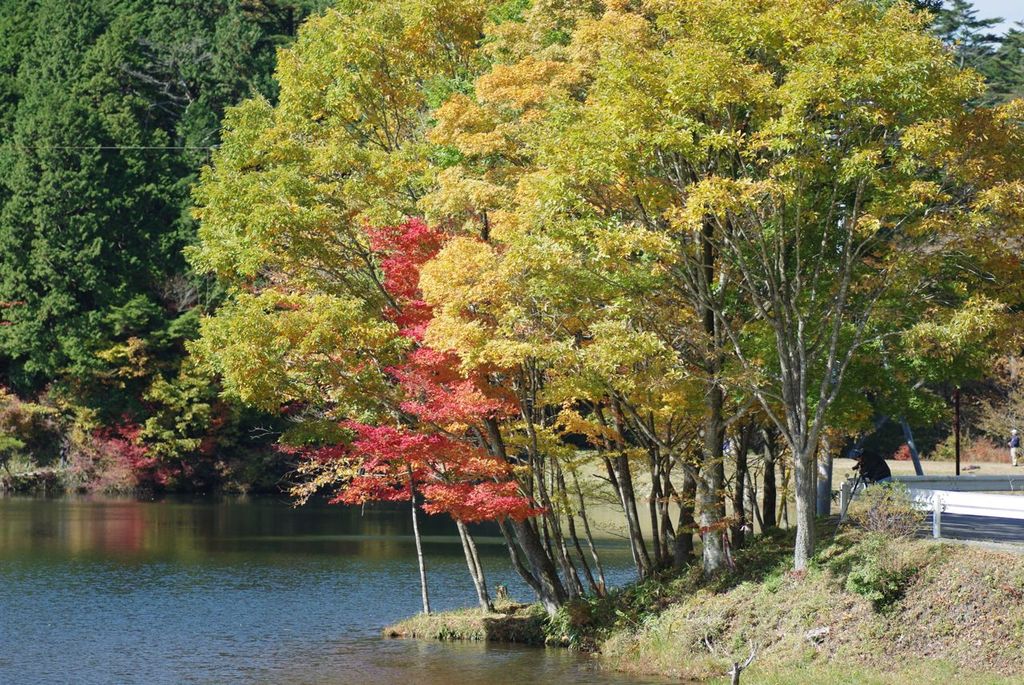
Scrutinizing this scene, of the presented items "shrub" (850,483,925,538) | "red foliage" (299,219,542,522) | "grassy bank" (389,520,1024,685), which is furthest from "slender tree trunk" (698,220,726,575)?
"red foliage" (299,219,542,522)

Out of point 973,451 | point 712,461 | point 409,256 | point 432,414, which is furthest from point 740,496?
point 973,451

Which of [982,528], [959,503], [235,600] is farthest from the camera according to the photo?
[235,600]

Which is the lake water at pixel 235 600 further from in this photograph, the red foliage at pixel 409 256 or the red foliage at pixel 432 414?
the red foliage at pixel 409 256

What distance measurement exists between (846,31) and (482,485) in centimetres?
983

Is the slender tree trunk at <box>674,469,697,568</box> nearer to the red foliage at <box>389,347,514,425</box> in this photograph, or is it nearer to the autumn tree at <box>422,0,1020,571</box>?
the autumn tree at <box>422,0,1020,571</box>

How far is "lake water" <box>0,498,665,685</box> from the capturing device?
21531 mm

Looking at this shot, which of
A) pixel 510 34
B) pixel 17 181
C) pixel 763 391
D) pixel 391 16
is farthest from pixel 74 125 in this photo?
pixel 763 391

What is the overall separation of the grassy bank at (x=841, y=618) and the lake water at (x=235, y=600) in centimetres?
114

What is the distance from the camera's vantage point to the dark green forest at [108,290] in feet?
190

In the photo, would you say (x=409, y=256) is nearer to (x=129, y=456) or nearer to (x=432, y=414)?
(x=432, y=414)

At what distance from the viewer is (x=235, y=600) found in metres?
29.7

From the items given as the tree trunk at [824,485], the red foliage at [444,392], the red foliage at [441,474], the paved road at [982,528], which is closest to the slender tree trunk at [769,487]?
the tree trunk at [824,485]

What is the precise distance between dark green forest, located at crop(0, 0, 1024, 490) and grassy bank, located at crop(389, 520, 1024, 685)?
32998 millimetres

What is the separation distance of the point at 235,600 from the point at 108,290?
32853mm
